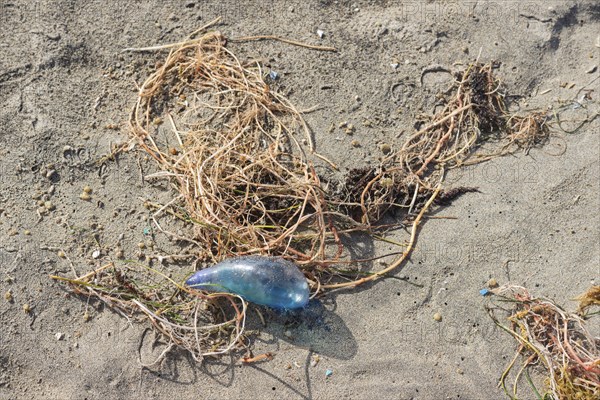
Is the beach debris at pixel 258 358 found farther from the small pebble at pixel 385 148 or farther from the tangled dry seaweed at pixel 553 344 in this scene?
the small pebble at pixel 385 148

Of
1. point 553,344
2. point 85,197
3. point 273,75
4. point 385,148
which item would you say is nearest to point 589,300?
point 553,344

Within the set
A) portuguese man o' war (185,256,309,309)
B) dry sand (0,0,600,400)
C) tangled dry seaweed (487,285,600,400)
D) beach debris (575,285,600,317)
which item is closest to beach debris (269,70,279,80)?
dry sand (0,0,600,400)

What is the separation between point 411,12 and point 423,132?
0.77 metres

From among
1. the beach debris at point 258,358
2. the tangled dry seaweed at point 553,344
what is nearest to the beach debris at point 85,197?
the beach debris at point 258,358

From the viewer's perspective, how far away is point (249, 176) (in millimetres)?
2830

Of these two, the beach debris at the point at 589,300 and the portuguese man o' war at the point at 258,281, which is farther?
the beach debris at the point at 589,300

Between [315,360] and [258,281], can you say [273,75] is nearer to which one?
[258,281]

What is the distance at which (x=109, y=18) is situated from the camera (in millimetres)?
3279

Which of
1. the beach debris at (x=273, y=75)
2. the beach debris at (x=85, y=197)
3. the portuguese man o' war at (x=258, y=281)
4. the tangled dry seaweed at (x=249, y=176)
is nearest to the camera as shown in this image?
the portuguese man o' war at (x=258, y=281)

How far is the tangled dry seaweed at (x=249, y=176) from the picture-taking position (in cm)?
265

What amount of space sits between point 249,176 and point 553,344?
152cm

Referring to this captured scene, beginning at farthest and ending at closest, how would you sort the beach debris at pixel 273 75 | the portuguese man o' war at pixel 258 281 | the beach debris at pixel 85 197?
the beach debris at pixel 273 75 < the beach debris at pixel 85 197 < the portuguese man o' war at pixel 258 281

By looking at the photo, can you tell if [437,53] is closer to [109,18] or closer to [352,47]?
[352,47]

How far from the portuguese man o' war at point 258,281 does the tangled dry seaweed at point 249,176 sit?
76 millimetres
